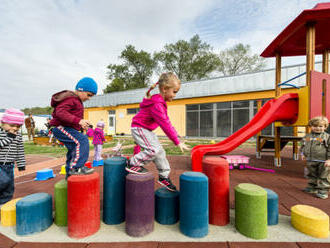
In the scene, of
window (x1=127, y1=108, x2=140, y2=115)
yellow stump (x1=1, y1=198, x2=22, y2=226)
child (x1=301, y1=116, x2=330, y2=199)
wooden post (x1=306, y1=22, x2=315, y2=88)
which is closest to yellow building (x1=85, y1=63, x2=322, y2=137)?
window (x1=127, y1=108, x2=140, y2=115)

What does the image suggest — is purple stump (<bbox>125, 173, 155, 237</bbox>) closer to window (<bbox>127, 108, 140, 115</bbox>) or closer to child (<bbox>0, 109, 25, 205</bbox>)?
child (<bbox>0, 109, 25, 205</bbox>)

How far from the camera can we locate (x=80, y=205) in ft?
6.46

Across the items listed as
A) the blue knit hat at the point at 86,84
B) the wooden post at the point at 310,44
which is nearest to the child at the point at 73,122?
the blue knit hat at the point at 86,84

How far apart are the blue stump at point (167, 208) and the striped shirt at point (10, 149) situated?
2153mm

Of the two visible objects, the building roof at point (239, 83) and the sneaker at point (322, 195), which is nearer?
the sneaker at point (322, 195)

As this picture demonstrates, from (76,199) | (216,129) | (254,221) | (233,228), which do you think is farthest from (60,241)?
(216,129)

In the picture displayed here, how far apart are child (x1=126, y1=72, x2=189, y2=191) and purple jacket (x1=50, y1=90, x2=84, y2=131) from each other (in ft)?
2.72

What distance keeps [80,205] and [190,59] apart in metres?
33.9

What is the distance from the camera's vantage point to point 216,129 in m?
16.0

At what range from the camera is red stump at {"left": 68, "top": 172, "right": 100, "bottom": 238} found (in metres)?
1.95

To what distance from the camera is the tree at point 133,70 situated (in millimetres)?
37750

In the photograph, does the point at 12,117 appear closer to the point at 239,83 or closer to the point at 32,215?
the point at 32,215

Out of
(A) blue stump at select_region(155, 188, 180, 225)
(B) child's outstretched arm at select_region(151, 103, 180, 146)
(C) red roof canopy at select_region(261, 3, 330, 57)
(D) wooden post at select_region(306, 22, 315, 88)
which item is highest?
(C) red roof canopy at select_region(261, 3, 330, 57)

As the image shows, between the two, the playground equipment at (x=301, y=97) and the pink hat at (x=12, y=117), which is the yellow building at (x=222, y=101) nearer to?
the playground equipment at (x=301, y=97)
